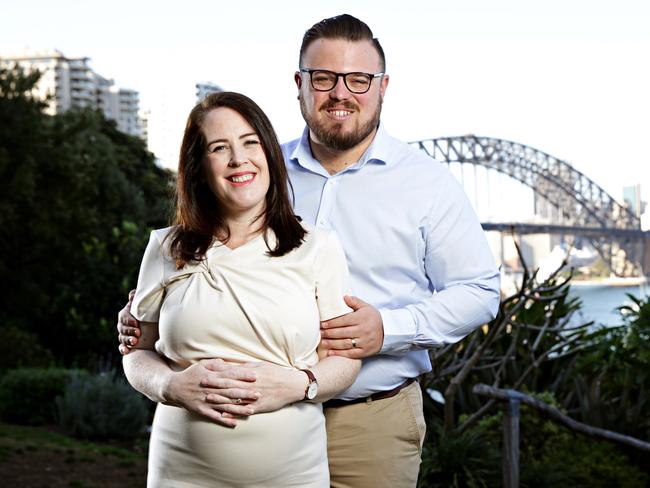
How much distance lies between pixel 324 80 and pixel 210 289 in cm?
60

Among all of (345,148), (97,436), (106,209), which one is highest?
(106,209)

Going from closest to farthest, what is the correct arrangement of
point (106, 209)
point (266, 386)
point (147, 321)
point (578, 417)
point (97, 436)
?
point (266, 386) → point (147, 321) → point (578, 417) → point (97, 436) → point (106, 209)

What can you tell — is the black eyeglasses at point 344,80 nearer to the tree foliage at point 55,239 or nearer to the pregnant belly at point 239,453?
the pregnant belly at point 239,453

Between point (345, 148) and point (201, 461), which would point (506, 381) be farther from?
point (201, 461)

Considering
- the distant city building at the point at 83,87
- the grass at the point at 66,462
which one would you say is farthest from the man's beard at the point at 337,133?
the distant city building at the point at 83,87

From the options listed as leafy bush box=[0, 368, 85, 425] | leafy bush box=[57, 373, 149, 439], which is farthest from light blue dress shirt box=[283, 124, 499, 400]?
leafy bush box=[0, 368, 85, 425]

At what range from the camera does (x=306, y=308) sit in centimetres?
177

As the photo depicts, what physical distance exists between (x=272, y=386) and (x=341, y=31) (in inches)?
32.9

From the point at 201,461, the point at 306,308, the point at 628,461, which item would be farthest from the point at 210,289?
the point at 628,461

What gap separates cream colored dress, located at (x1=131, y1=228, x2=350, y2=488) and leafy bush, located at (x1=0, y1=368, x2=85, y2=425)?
21.5 feet

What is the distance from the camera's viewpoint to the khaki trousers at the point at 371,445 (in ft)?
6.80

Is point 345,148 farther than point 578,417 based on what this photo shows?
No

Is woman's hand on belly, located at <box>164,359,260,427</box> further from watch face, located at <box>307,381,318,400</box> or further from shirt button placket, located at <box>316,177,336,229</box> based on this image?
shirt button placket, located at <box>316,177,336,229</box>

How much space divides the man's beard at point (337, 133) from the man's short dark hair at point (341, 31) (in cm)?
13
